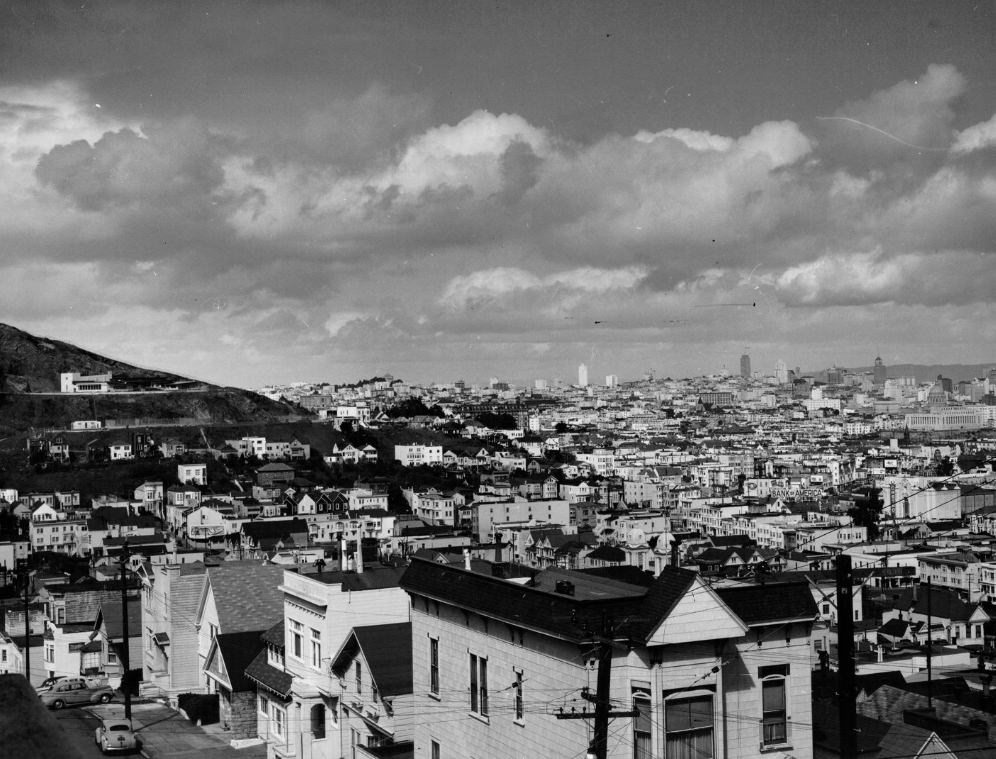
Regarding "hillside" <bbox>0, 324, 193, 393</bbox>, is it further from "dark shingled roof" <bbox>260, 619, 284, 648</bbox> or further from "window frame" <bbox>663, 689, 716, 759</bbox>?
"window frame" <bbox>663, 689, 716, 759</bbox>

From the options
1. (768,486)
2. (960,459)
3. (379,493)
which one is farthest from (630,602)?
(960,459)

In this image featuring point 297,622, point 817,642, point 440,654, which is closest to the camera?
point 440,654

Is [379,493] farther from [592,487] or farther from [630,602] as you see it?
[630,602]

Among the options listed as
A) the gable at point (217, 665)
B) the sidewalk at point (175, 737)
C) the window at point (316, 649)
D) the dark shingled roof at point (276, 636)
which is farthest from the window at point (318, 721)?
the gable at point (217, 665)

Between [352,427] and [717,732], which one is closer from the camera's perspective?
[717,732]

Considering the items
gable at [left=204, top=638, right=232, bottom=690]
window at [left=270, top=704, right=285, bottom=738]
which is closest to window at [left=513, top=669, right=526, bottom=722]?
window at [left=270, top=704, right=285, bottom=738]

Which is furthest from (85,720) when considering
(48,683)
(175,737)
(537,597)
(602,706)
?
(602,706)

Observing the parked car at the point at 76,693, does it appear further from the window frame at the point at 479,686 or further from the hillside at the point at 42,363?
the hillside at the point at 42,363
